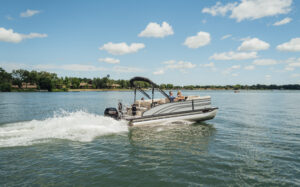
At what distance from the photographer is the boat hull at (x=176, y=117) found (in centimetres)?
1343

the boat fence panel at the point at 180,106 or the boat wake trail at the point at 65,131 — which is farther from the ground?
the boat fence panel at the point at 180,106

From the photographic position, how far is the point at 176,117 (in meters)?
14.4

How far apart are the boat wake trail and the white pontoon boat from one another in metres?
0.92

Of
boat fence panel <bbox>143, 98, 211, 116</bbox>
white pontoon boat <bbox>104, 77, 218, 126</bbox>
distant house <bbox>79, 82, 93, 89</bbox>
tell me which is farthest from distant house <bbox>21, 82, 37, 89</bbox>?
boat fence panel <bbox>143, 98, 211, 116</bbox>

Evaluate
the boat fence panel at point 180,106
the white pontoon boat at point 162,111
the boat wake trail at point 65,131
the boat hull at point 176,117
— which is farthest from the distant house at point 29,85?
the boat fence panel at point 180,106

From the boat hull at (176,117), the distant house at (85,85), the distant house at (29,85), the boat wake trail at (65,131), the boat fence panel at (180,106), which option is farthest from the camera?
the distant house at (85,85)

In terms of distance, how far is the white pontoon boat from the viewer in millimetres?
13700

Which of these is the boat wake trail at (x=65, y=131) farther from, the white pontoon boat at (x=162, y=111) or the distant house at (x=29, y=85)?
the distant house at (x=29, y=85)

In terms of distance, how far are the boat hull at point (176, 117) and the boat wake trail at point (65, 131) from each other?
0.97 meters

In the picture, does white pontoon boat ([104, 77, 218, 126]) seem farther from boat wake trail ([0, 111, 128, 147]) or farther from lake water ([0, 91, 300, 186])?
lake water ([0, 91, 300, 186])

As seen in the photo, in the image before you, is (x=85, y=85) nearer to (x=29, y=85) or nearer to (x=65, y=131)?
(x=29, y=85)

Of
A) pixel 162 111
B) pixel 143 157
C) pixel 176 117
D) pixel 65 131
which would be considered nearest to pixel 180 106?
pixel 176 117

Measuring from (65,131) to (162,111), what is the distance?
645 cm

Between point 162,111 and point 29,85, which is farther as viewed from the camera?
point 29,85
